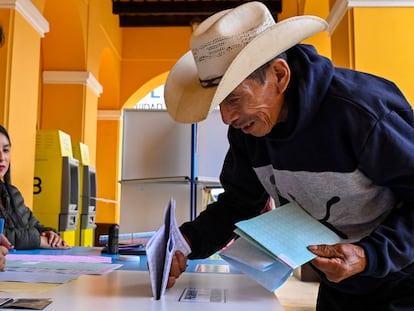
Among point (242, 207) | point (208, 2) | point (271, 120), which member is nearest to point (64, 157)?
point (242, 207)

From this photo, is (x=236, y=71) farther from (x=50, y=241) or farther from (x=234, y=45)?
(x=50, y=241)

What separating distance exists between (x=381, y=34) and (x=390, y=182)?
275 cm

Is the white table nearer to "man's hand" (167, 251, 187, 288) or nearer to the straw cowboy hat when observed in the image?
"man's hand" (167, 251, 187, 288)

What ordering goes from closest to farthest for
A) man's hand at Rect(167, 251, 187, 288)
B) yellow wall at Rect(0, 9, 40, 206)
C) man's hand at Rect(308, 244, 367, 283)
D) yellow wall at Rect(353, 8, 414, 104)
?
man's hand at Rect(308, 244, 367, 283)
man's hand at Rect(167, 251, 187, 288)
yellow wall at Rect(353, 8, 414, 104)
yellow wall at Rect(0, 9, 40, 206)

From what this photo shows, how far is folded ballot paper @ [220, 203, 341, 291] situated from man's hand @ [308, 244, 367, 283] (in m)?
0.02

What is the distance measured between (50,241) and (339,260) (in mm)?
1844

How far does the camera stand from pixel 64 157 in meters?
4.26

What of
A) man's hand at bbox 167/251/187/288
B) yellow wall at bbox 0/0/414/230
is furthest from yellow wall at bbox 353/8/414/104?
man's hand at bbox 167/251/187/288

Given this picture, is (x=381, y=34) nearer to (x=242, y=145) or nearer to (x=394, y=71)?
(x=394, y=71)

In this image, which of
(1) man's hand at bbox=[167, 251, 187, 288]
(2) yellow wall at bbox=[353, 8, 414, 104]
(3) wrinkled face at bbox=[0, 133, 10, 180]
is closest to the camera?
(1) man's hand at bbox=[167, 251, 187, 288]

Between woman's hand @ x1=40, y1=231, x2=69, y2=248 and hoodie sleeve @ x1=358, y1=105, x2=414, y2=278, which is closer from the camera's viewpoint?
hoodie sleeve @ x1=358, y1=105, x2=414, y2=278

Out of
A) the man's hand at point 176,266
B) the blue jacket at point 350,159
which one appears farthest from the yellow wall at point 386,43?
the man's hand at point 176,266

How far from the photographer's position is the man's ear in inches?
36.9

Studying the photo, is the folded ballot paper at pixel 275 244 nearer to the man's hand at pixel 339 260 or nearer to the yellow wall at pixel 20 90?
the man's hand at pixel 339 260
